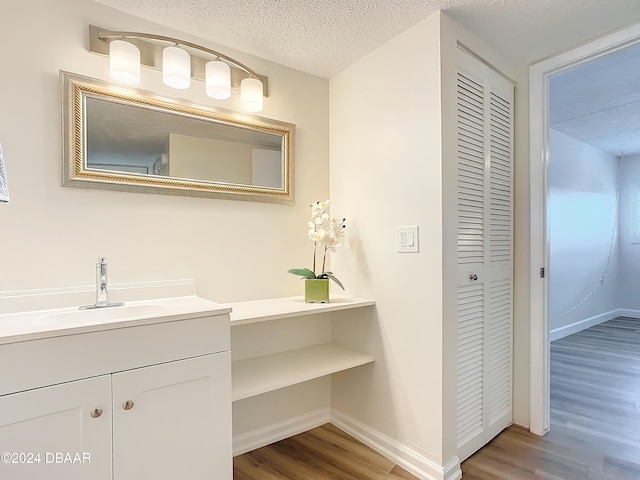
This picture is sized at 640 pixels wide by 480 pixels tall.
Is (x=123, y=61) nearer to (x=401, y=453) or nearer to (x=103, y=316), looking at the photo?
(x=103, y=316)

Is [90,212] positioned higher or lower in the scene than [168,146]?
lower

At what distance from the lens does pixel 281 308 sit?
1.71 m

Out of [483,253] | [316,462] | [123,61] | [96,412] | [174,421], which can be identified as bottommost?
[316,462]

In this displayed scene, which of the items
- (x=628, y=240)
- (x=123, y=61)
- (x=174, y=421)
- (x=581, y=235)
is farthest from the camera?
(x=628, y=240)

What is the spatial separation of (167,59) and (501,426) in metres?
2.55

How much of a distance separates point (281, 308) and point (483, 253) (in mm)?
1079

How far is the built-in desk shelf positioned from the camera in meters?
1.57

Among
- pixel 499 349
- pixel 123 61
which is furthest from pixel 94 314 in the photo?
pixel 499 349

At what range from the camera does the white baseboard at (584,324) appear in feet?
12.9

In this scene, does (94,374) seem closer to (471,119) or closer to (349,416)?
(349,416)

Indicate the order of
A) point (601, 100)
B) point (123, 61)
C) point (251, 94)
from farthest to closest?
point (601, 100) → point (251, 94) → point (123, 61)

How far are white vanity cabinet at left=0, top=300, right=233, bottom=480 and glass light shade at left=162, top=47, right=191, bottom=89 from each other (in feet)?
3.50

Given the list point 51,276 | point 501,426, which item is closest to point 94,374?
point 51,276

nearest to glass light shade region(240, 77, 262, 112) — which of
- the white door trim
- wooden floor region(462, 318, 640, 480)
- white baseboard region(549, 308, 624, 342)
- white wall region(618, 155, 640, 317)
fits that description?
the white door trim
